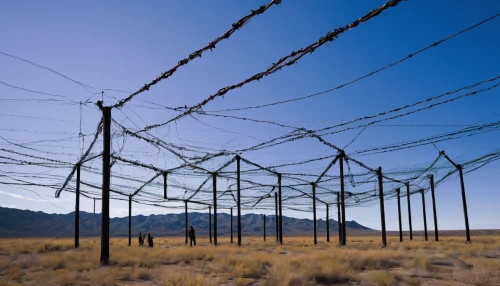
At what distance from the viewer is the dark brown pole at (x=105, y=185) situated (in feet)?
50.9

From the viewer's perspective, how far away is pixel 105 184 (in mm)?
15938

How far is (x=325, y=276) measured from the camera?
11992 mm

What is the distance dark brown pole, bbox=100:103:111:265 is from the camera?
1552 cm

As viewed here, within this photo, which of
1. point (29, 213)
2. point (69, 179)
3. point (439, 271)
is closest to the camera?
point (439, 271)

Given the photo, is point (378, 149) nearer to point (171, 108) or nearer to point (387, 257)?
point (387, 257)

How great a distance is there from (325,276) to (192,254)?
10.1 m

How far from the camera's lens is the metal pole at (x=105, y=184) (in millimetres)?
15523

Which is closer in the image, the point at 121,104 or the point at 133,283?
the point at 133,283

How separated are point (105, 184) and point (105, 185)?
0.04 metres

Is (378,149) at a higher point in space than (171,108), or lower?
lower

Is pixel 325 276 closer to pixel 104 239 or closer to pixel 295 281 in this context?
pixel 295 281

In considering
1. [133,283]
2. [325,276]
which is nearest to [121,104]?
[133,283]

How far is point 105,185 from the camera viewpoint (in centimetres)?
1593

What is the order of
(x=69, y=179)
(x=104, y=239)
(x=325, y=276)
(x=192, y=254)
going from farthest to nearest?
(x=69, y=179) < (x=192, y=254) < (x=104, y=239) < (x=325, y=276)
